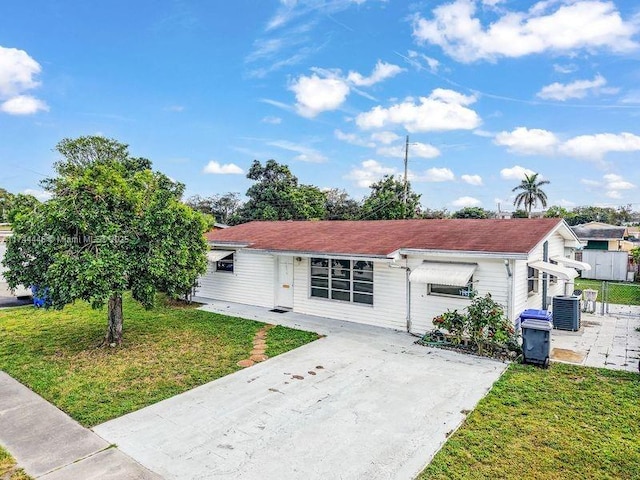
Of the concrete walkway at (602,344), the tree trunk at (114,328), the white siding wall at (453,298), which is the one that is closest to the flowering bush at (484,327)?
the white siding wall at (453,298)

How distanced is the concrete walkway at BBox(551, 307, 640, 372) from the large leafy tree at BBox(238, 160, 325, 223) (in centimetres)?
2731

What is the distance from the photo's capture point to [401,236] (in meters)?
12.3

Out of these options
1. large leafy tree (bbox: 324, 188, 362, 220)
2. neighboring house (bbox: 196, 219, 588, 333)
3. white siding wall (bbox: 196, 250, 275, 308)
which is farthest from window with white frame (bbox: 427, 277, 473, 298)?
large leafy tree (bbox: 324, 188, 362, 220)

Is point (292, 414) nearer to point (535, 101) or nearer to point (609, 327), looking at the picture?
point (609, 327)

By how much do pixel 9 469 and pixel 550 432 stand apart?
7.02 metres

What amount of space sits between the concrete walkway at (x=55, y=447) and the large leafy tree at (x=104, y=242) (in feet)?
8.39

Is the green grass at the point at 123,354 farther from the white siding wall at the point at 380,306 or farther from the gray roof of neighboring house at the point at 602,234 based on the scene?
the gray roof of neighboring house at the point at 602,234

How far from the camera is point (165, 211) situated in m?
9.06

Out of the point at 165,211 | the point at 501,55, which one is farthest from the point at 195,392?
the point at 501,55

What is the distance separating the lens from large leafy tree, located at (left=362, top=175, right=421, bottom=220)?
33938 millimetres

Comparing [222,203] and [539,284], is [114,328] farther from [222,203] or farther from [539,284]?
[222,203]

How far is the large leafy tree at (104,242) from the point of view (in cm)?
823

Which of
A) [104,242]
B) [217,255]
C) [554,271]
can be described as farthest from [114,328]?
[554,271]

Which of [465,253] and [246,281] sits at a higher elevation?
[465,253]
